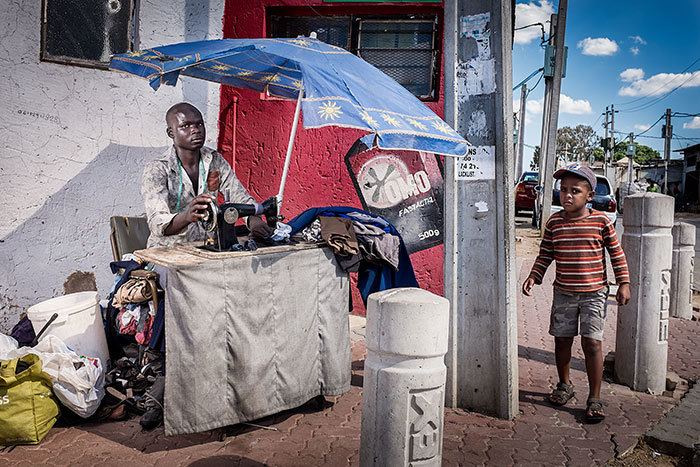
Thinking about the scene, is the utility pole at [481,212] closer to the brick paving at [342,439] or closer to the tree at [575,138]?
the brick paving at [342,439]

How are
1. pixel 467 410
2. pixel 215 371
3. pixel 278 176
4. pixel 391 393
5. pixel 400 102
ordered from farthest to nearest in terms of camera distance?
pixel 278 176 < pixel 467 410 < pixel 400 102 < pixel 215 371 < pixel 391 393

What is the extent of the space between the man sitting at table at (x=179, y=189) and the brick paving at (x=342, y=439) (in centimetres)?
31

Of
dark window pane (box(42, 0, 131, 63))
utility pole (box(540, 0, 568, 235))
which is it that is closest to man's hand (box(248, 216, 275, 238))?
dark window pane (box(42, 0, 131, 63))

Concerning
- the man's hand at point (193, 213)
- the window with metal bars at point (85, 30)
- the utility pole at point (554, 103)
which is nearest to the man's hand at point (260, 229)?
the man's hand at point (193, 213)

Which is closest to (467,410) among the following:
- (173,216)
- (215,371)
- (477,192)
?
(477,192)

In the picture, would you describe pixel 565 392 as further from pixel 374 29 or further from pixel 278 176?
pixel 374 29

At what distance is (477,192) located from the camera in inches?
145

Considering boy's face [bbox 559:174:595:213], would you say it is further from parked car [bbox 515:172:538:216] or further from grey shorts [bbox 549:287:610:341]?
parked car [bbox 515:172:538:216]

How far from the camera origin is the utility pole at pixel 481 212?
3.61 m

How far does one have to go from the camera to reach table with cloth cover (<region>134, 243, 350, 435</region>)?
297cm

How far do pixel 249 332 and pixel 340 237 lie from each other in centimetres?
92

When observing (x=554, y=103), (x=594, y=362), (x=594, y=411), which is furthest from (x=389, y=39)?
(x=554, y=103)

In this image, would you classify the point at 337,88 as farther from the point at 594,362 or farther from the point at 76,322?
the point at 594,362

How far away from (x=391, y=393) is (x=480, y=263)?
183cm
